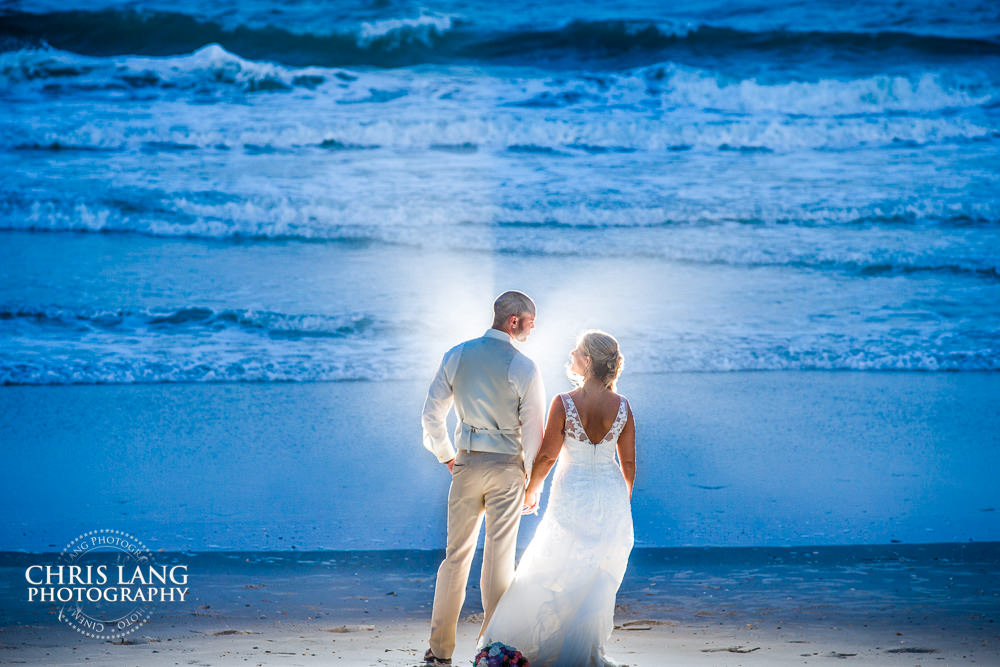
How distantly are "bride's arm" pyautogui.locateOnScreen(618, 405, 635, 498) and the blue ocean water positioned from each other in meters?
5.32

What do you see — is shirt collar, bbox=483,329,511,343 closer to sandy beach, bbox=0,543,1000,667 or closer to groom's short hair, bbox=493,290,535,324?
groom's short hair, bbox=493,290,535,324

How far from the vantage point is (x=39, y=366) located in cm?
752

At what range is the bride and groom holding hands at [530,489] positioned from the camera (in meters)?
3.04

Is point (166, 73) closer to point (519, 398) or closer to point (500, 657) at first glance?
point (519, 398)

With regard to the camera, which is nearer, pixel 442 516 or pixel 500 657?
pixel 500 657

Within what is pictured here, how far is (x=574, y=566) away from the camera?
3105 mm

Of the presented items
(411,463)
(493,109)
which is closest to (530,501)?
(411,463)

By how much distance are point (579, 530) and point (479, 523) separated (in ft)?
1.05

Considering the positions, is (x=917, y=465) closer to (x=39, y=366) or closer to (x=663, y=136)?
(x=39, y=366)

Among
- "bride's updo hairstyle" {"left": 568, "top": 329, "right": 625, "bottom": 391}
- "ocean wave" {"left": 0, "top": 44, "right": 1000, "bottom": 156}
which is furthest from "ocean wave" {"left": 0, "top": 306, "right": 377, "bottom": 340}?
"bride's updo hairstyle" {"left": 568, "top": 329, "right": 625, "bottom": 391}

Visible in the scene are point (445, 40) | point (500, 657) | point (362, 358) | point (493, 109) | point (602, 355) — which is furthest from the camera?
point (445, 40)

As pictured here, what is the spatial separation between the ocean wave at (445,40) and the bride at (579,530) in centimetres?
961

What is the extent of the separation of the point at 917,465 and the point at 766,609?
239 centimetres

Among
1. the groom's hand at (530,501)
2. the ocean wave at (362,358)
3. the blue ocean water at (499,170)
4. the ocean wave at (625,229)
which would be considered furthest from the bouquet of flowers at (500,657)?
the ocean wave at (625,229)
